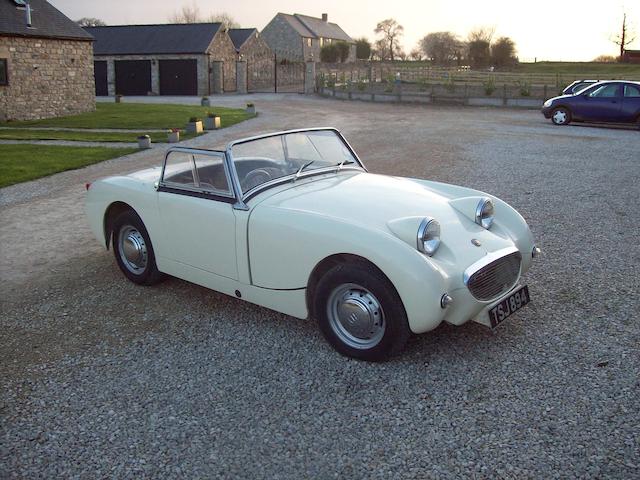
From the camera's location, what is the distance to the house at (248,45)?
46.5 m

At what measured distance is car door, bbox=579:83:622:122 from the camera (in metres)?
19.1

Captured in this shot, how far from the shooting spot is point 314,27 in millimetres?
72438

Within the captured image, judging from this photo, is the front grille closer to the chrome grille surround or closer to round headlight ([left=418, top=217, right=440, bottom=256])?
the chrome grille surround

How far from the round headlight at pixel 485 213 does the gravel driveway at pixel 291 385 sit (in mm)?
774

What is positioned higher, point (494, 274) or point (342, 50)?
point (342, 50)

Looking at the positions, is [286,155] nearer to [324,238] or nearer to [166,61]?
[324,238]

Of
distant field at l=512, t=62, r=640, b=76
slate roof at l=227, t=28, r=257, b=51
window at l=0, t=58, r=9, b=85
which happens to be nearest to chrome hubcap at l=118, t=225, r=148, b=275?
window at l=0, t=58, r=9, b=85

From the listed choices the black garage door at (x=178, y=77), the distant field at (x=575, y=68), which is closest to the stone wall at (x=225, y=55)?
the black garage door at (x=178, y=77)

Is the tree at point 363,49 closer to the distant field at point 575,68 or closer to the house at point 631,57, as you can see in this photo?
the distant field at point 575,68

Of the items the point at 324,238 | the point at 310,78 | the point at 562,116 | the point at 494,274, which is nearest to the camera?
the point at 324,238

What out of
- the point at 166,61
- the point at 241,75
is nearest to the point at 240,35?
the point at 241,75

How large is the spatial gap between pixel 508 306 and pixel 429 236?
775 millimetres

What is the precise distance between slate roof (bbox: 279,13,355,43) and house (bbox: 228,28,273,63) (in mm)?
18421

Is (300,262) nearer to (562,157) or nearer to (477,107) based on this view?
(562,157)
